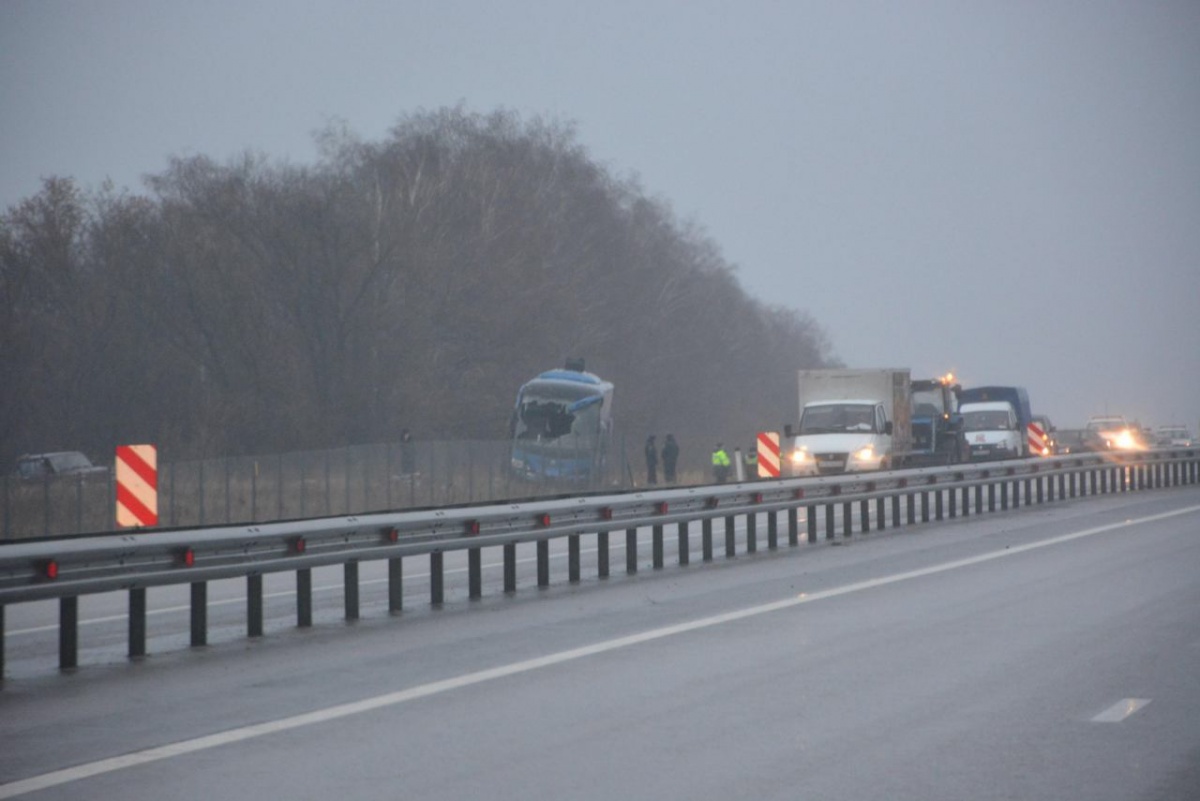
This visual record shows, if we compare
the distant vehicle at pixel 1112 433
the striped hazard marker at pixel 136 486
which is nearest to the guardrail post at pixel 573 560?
the striped hazard marker at pixel 136 486

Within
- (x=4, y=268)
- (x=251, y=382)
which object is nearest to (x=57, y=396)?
(x=4, y=268)

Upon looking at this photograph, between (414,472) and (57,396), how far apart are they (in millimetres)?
18735

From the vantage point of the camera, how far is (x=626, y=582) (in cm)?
1911

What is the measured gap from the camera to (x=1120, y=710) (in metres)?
9.92

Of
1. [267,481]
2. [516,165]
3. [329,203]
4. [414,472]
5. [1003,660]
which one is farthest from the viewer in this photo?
[516,165]

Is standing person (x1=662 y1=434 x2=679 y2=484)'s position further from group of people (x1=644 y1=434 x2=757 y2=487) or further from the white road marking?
the white road marking

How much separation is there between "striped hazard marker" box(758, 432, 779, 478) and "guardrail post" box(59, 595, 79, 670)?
32063 millimetres

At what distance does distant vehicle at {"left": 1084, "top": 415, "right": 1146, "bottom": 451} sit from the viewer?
75688mm

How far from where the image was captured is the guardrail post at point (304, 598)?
49.0 feet

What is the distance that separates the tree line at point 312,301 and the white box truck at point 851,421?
1856 cm

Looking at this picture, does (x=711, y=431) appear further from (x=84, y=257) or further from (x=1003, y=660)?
(x=1003, y=660)

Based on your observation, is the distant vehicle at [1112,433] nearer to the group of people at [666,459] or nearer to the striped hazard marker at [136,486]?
the group of people at [666,459]

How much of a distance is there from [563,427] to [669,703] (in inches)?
1721

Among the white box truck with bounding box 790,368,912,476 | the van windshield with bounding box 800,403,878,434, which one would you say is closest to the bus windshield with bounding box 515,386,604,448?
the white box truck with bounding box 790,368,912,476
